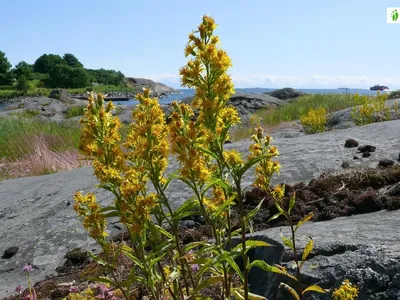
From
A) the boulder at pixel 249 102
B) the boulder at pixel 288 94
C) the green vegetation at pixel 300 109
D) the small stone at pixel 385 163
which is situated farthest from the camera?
the boulder at pixel 288 94

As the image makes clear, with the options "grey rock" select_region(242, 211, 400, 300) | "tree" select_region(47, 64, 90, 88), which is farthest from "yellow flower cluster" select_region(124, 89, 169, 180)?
"tree" select_region(47, 64, 90, 88)

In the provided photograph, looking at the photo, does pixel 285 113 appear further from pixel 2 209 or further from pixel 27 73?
pixel 27 73

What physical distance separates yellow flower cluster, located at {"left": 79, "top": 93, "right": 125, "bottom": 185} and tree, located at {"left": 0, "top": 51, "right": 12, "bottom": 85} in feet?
408

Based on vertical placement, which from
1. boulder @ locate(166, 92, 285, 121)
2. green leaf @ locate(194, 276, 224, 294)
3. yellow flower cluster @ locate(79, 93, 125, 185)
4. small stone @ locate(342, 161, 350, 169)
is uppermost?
Answer: yellow flower cluster @ locate(79, 93, 125, 185)

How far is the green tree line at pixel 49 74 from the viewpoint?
11044 cm

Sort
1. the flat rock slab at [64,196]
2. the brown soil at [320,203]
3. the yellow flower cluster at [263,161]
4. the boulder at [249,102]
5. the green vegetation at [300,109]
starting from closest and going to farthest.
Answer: the yellow flower cluster at [263,161]
the brown soil at [320,203]
the flat rock slab at [64,196]
the green vegetation at [300,109]
the boulder at [249,102]

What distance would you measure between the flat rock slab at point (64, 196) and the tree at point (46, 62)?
12852 cm

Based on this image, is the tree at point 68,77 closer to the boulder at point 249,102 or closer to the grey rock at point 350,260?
the boulder at point 249,102

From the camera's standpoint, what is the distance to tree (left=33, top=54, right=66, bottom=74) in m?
130

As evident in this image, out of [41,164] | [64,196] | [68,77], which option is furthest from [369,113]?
[68,77]

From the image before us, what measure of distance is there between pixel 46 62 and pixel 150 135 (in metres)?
139

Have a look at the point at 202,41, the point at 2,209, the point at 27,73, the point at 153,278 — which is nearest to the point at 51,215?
the point at 2,209

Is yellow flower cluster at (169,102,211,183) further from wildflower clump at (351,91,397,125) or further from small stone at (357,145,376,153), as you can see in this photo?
wildflower clump at (351,91,397,125)

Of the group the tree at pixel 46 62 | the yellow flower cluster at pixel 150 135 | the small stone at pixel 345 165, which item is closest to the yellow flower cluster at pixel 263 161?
the yellow flower cluster at pixel 150 135
